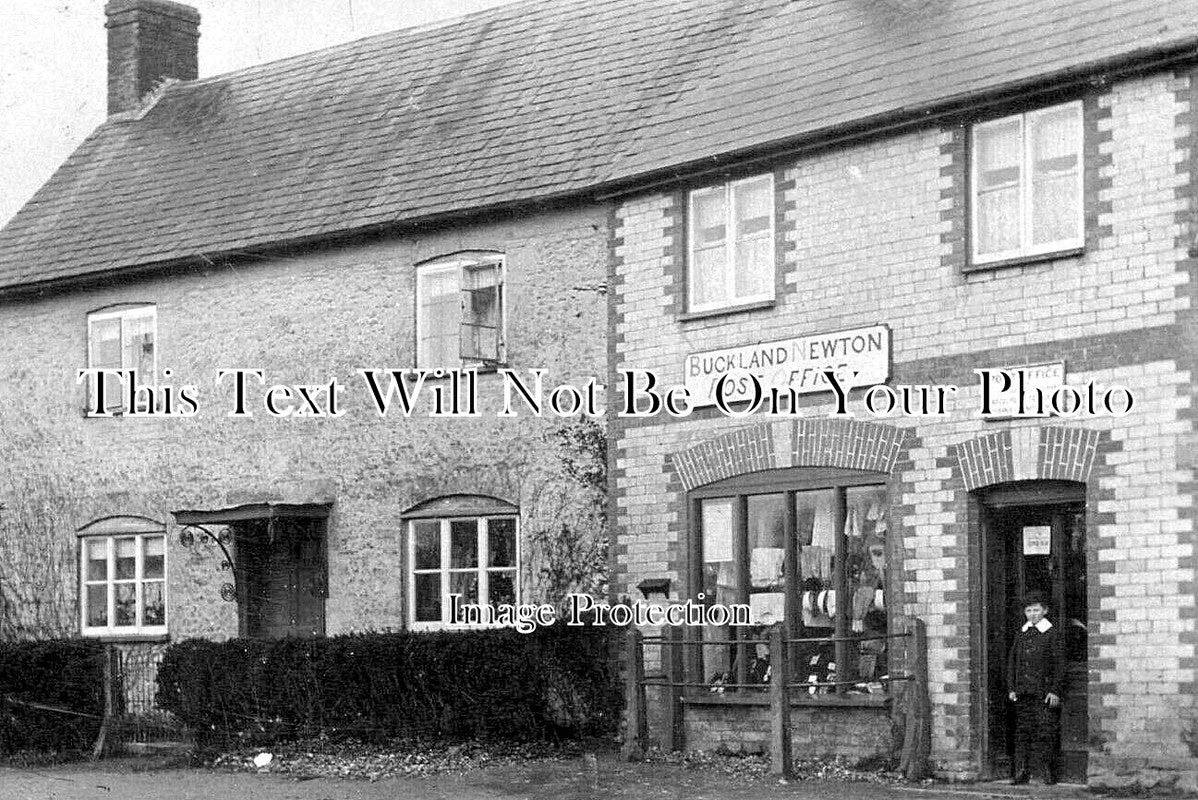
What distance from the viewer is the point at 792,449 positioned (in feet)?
56.0

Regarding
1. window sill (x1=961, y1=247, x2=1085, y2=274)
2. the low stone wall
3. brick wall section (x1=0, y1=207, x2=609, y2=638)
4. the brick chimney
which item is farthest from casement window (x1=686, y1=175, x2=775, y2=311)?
the brick chimney

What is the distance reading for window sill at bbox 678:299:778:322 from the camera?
17.3 meters

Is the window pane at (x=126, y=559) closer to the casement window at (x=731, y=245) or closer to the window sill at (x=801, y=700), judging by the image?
the window sill at (x=801, y=700)

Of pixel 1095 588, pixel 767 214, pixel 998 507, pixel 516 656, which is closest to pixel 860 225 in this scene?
pixel 767 214

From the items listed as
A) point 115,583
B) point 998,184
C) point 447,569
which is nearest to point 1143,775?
point 998,184

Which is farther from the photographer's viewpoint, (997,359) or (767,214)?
(767,214)

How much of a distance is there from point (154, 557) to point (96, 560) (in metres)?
1.08

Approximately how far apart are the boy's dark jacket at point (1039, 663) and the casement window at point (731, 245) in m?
3.97

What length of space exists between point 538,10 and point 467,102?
190cm

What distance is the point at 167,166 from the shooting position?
2522cm

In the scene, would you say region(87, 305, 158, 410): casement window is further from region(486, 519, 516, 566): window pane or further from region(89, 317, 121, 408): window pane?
region(486, 519, 516, 566): window pane

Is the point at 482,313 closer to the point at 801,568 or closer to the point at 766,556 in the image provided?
the point at 766,556

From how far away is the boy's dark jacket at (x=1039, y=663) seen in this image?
1495cm

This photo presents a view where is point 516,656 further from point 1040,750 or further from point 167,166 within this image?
point 167,166
